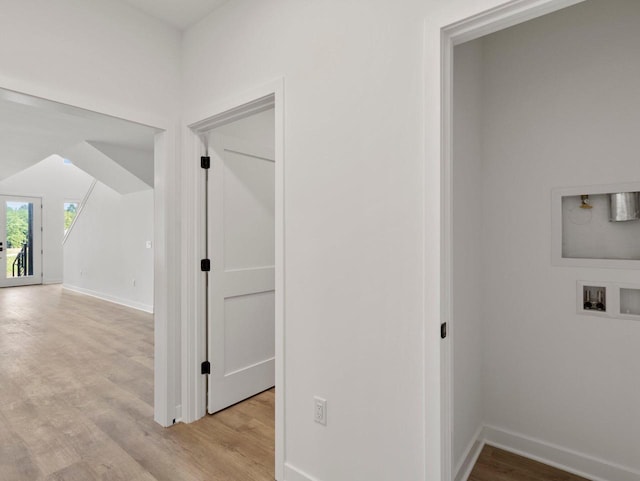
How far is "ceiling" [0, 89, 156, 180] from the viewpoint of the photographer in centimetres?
405

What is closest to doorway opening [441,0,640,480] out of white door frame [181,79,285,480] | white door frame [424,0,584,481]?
white door frame [424,0,584,481]

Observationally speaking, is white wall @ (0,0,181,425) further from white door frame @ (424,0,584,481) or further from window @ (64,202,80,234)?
window @ (64,202,80,234)

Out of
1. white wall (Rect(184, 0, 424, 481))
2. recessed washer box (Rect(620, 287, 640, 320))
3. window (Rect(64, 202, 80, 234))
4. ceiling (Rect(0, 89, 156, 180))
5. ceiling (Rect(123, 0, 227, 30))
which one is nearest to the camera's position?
white wall (Rect(184, 0, 424, 481))

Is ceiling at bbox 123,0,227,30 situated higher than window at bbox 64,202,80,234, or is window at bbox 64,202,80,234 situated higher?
ceiling at bbox 123,0,227,30

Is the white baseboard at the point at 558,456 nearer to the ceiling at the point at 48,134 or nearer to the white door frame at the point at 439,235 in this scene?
the white door frame at the point at 439,235

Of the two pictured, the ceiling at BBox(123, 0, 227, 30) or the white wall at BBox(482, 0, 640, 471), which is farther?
the ceiling at BBox(123, 0, 227, 30)

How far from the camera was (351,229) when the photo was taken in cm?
166

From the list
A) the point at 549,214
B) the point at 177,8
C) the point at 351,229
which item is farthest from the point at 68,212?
the point at 549,214

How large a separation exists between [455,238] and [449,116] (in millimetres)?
661

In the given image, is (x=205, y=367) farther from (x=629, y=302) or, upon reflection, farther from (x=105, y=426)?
(x=629, y=302)

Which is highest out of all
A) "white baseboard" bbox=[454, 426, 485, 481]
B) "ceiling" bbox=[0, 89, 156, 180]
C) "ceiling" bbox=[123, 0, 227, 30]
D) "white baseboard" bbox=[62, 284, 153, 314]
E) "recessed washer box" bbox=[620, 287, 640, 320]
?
"ceiling" bbox=[123, 0, 227, 30]

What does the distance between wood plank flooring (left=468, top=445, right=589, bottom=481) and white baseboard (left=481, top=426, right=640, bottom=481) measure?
0.04 metres

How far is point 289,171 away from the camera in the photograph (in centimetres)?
189

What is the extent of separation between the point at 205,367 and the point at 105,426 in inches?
28.7
